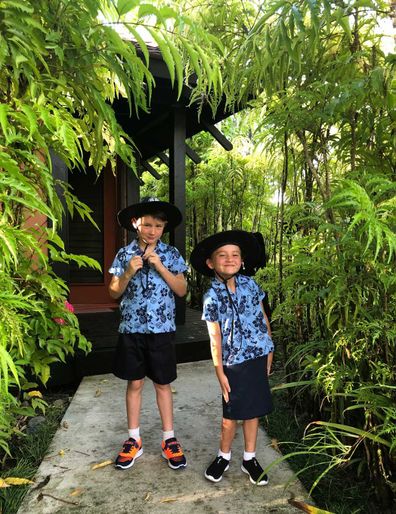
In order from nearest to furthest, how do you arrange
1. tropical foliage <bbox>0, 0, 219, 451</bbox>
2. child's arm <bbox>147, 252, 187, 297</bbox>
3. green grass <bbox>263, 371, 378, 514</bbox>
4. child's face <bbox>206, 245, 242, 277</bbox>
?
tropical foliage <bbox>0, 0, 219, 451</bbox>, green grass <bbox>263, 371, 378, 514</bbox>, child's face <bbox>206, 245, 242, 277</bbox>, child's arm <bbox>147, 252, 187, 297</bbox>

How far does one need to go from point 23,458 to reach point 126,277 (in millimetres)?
1247

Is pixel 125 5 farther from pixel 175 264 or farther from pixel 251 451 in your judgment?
pixel 251 451

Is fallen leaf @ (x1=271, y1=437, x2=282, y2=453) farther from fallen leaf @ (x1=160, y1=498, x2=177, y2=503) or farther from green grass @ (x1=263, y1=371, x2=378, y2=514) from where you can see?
fallen leaf @ (x1=160, y1=498, x2=177, y2=503)

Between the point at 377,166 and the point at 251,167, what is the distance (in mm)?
4412

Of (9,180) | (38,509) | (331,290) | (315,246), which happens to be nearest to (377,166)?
(315,246)

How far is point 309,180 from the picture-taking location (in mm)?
2715

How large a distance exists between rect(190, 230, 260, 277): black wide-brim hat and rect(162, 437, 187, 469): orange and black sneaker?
957mm

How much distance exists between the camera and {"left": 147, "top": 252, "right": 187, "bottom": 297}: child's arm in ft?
7.45

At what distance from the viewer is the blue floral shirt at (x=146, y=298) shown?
2350 mm

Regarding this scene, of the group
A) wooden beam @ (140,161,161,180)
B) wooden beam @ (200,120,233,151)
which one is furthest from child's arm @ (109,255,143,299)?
wooden beam @ (140,161,161,180)

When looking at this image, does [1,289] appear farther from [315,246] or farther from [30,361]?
[315,246]

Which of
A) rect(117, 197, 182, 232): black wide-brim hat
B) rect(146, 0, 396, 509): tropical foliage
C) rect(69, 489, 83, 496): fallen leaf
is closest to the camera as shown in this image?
rect(146, 0, 396, 509): tropical foliage

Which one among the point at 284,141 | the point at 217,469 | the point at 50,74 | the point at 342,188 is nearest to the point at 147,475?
the point at 217,469

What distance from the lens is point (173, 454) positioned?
231 cm
